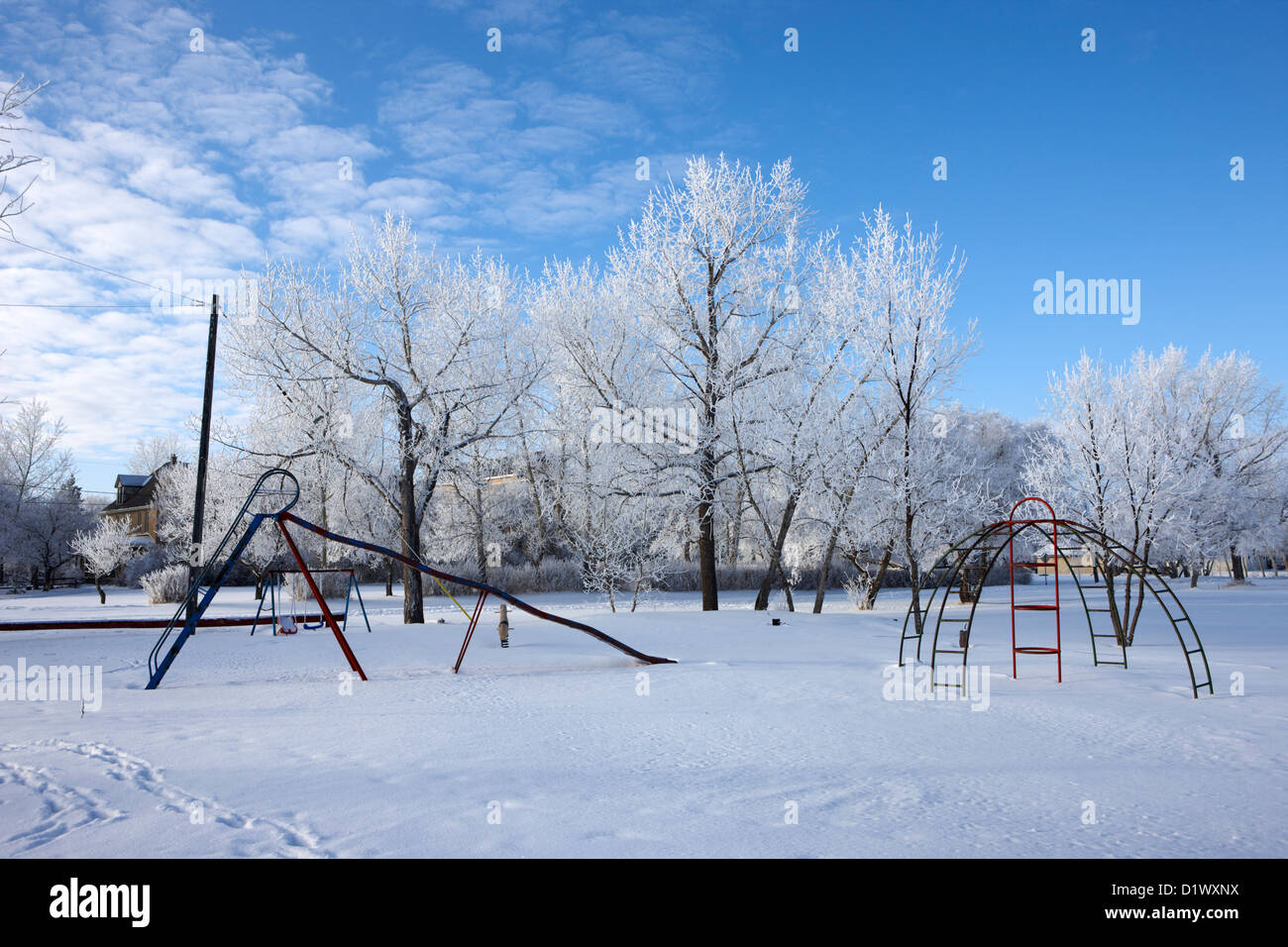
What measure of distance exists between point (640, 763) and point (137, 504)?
186 ft

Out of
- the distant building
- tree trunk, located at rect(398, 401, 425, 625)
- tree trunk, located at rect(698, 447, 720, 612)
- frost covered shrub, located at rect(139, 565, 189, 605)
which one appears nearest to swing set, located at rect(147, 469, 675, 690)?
tree trunk, located at rect(398, 401, 425, 625)

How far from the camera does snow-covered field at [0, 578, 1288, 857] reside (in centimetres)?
433

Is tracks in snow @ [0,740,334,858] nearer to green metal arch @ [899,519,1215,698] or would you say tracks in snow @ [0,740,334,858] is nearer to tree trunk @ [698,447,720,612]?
green metal arch @ [899,519,1215,698]

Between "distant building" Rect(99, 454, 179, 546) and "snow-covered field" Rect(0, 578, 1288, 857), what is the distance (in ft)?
142

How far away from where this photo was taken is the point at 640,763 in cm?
592

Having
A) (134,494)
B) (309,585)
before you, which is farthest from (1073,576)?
(134,494)

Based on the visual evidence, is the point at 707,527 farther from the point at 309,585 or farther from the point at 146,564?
the point at 146,564

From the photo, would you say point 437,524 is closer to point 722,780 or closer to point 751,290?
point 751,290

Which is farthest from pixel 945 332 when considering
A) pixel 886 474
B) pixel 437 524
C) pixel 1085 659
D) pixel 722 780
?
pixel 437 524

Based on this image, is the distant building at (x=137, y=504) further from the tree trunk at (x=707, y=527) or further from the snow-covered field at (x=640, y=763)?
the snow-covered field at (x=640, y=763)

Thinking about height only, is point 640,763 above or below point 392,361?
below

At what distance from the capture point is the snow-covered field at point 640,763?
4332mm

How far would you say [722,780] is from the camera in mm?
5438

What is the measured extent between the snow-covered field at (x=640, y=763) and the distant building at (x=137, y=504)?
4326 centimetres
